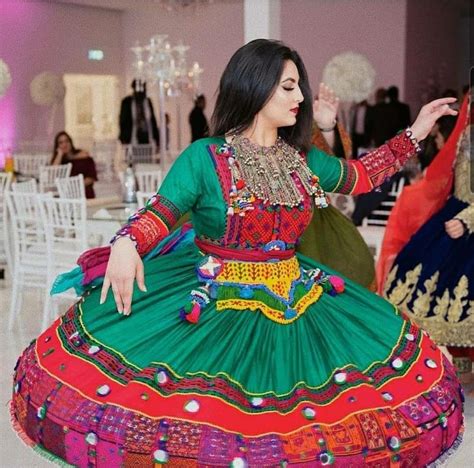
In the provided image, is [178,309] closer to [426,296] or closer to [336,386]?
[336,386]

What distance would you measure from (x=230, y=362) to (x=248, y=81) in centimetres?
71

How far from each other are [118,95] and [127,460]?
523 inches

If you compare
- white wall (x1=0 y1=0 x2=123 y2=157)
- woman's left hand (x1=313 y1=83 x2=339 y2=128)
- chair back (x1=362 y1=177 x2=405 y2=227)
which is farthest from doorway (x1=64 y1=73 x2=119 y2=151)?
woman's left hand (x1=313 y1=83 x2=339 y2=128)

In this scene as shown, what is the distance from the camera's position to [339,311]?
2.52m

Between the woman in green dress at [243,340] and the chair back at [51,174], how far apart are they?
6196 millimetres

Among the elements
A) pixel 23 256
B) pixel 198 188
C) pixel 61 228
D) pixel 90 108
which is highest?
pixel 198 188

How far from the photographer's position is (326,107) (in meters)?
3.45

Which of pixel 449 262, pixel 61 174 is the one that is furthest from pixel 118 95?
pixel 449 262

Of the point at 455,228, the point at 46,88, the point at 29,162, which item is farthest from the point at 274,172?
the point at 46,88

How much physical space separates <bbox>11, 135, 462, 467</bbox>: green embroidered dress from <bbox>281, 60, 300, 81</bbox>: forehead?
24 cm

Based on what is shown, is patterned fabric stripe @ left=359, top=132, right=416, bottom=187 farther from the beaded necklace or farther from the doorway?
the doorway

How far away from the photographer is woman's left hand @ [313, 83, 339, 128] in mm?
3381

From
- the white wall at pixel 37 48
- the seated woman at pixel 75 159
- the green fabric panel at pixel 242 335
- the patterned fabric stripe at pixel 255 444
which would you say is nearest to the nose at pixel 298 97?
the green fabric panel at pixel 242 335

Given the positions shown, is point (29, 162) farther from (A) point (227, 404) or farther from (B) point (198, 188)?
(A) point (227, 404)
